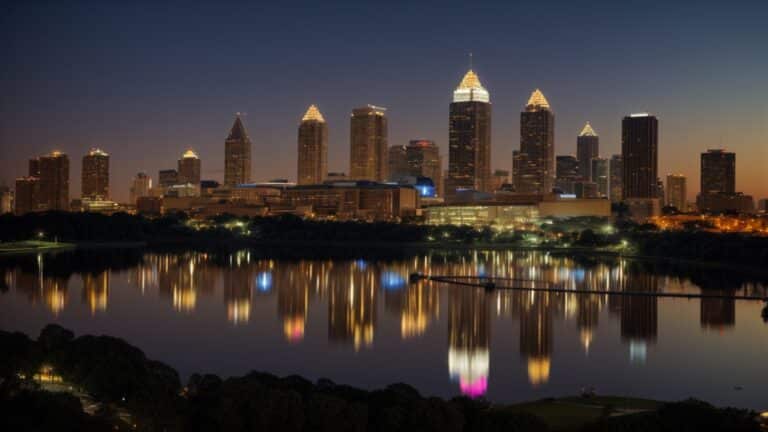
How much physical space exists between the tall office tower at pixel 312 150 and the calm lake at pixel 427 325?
98553mm

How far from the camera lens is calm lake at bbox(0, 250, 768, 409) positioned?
1545 cm

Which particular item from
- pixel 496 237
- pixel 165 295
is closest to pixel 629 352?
pixel 165 295

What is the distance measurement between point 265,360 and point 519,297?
42.7 ft

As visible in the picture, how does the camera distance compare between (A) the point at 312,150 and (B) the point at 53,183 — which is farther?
(A) the point at 312,150

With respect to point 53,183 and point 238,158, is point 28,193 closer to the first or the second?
point 53,183

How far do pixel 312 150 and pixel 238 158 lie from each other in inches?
506

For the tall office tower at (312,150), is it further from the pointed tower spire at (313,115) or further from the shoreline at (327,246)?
the shoreline at (327,246)

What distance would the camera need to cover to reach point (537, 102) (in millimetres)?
128625

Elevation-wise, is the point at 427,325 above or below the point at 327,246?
below

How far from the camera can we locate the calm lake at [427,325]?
15445 millimetres

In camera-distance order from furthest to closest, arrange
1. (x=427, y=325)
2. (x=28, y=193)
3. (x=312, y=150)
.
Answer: (x=312, y=150), (x=28, y=193), (x=427, y=325)

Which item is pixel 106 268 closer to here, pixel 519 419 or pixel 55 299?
pixel 55 299

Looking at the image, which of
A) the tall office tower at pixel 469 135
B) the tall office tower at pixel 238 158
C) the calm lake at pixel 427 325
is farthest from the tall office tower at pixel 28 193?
the calm lake at pixel 427 325

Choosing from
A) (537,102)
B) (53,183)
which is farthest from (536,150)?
(53,183)
